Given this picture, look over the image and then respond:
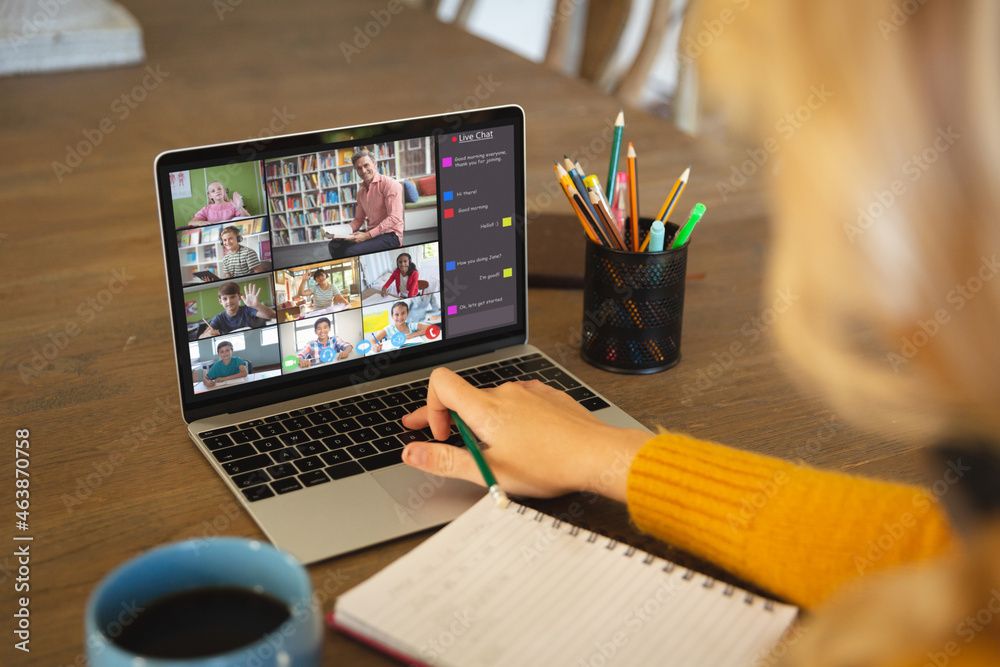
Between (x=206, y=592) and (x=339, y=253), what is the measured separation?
0.42 meters

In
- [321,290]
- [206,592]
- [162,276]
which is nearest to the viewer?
[206,592]

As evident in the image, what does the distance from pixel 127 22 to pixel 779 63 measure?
204 centimetres

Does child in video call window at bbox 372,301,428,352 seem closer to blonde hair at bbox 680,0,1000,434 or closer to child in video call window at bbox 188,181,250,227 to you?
child in video call window at bbox 188,181,250,227

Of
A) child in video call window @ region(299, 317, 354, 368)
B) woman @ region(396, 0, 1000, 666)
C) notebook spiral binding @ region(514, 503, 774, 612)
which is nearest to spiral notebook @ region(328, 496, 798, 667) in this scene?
notebook spiral binding @ region(514, 503, 774, 612)

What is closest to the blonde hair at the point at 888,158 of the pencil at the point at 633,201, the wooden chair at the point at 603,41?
the pencil at the point at 633,201

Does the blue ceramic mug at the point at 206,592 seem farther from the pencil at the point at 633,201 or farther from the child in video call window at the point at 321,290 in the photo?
the pencil at the point at 633,201

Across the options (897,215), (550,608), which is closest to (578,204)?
(550,608)

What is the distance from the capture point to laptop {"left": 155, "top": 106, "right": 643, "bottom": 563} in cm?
77

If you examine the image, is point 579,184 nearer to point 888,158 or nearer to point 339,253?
point 339,253

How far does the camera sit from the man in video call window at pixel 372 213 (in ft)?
2.85

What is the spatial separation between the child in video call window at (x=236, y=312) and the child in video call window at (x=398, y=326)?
0.12 meters

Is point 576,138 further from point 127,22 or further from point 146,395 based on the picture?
point 127,22

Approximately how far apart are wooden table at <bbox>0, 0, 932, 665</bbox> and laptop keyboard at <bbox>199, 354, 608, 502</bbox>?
0.03 meters

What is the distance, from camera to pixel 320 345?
35.2 inches
